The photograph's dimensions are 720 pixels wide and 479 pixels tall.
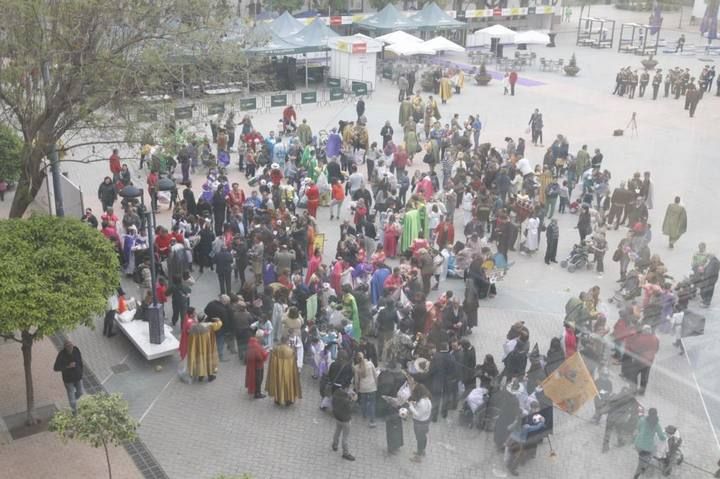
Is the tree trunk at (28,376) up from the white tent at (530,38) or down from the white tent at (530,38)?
down

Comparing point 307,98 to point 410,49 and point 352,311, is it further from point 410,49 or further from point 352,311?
point 352,311

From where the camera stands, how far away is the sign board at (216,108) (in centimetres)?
1495

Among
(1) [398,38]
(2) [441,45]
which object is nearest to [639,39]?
(2) [441,45]

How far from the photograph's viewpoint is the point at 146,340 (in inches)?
523

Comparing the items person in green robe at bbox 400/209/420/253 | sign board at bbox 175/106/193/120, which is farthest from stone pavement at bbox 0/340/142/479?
person in green robe at bbox 400/209/420/253


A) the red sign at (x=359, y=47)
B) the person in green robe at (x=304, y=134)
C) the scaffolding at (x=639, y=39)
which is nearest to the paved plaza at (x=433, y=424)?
the person in green robe at (x=304, y=134)

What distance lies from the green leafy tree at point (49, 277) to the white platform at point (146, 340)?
1897mm

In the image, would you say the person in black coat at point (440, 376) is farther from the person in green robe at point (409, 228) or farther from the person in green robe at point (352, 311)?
the person in green robe at point (409, 228)

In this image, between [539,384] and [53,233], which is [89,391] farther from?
[539,384]

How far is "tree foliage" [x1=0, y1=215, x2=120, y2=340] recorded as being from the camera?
10.2 metres

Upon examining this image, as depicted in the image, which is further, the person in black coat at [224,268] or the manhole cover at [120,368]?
the person in black coat at [224,268]

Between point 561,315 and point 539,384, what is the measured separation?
3495 millimetres

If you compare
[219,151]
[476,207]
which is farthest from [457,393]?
[219,151]

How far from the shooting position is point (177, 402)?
12211 millimetres
